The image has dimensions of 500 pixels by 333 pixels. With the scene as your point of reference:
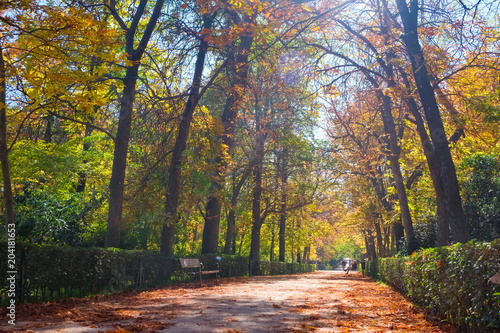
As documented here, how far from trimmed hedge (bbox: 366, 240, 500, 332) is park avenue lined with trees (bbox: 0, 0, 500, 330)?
1.28 meters

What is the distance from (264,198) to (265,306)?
20857 mm

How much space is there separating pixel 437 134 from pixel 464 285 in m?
5.41

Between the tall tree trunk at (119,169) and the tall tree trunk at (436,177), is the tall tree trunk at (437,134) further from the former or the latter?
the tall tree trunk at (119,169)

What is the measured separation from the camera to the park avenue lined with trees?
26.3 ft

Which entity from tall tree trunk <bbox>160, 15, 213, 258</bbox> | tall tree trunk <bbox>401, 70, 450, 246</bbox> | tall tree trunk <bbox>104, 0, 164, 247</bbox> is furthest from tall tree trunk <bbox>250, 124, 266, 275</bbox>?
tall tree trunk <bbox>401, 70, 450, 246</bbox>

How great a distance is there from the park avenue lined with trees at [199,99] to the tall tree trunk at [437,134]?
0.11 feet

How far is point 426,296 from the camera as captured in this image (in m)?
7.20

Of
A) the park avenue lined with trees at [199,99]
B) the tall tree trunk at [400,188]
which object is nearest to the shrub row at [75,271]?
the park avenue lined with trees at [199,99]

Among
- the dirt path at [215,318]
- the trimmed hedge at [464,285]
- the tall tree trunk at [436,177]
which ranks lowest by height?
the dirt path at [215,318]

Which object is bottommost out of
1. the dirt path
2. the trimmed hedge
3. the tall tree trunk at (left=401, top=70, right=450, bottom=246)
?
the dirt path

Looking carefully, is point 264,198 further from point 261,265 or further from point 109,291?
point 109,291

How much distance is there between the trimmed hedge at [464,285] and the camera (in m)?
4.34

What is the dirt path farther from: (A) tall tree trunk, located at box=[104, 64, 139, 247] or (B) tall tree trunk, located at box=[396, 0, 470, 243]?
(A) tall tree trunk, located at box=[104, 64, 139, 247]

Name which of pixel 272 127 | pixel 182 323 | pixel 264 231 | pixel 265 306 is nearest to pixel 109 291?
pixel 265 306
